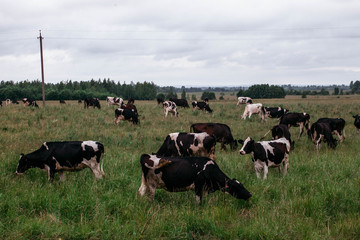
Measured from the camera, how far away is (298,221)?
221 inches

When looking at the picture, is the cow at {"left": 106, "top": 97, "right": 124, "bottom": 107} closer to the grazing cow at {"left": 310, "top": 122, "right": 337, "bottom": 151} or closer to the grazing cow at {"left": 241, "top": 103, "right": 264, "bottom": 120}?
the grazing cow at {"left": 241, "top": 103, "right": 264, "bottom": 120}

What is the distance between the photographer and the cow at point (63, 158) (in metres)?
8.06

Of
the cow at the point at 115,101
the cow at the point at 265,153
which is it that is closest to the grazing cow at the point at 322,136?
the cow at the point at 265,153

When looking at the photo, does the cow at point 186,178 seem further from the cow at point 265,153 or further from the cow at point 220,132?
the cow at point 220,132

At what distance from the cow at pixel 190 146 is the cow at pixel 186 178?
3309 mm

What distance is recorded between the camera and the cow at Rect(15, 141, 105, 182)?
8.06 meters

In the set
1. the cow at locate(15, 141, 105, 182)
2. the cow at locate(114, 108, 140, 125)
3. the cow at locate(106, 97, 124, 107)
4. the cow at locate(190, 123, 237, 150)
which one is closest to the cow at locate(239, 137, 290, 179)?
the cow at locate(190, 123, 237, 150)

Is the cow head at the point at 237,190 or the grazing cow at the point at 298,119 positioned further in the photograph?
the grazing cow at the point at 298,119

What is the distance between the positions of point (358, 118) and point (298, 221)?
15.3 metres

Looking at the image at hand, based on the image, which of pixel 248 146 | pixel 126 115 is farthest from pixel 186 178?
pixel 126 115

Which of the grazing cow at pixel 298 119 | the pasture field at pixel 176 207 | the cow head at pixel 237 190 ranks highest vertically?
the grazing cow at pixel 298 119

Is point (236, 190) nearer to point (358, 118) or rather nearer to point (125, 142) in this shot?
point (125, 142)

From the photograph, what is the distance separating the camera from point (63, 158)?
26.4 feet

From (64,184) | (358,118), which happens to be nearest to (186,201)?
(64,184)
